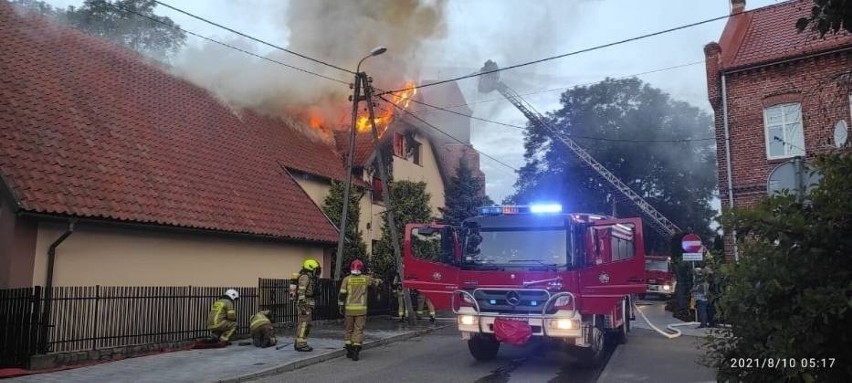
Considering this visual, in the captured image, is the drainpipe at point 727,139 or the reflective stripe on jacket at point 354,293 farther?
the drainpipe at point 727,139

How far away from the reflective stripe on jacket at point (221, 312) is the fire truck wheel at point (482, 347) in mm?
4369

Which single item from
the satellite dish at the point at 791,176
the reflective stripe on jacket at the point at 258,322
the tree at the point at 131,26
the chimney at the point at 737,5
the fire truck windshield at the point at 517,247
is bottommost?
the reflective stripe on jacket at the point at 258,322

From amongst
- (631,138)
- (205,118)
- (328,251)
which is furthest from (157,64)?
(631,138)

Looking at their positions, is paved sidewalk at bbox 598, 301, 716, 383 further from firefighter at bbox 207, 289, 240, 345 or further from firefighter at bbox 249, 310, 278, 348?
firefighter at bbox 207, 289, 240, 345

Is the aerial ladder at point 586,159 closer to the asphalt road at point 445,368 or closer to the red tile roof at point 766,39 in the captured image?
the red tile roof at point 766,39

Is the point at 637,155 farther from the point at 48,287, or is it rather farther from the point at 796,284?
the point at 796,284

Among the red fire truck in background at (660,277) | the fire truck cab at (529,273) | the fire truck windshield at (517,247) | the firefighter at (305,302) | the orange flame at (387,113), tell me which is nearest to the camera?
the fire truck cab at (529,273)

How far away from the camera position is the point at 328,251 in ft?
54.4

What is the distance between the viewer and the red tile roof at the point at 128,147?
996cm

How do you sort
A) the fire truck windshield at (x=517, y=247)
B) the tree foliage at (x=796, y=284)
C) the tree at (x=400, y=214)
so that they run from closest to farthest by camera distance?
the tree foliage at (x=796, y=284), the fire truck windshield at (x=517, y=247), the tree at (x=400, y=214)

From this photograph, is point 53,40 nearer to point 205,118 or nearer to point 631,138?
point 205,118

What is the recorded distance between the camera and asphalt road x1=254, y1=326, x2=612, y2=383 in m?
8.36

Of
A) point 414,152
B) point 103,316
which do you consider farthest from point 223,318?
point 414,152

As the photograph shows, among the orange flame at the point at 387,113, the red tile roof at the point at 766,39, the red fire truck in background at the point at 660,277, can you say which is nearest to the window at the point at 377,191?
the orange flame at the point at 387,113
